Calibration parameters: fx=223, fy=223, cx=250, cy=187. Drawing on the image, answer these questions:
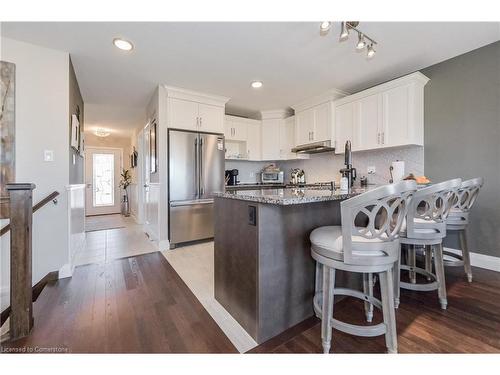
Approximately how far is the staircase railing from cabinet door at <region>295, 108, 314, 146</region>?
12.4 ft

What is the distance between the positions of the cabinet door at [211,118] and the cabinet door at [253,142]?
3.12 ft

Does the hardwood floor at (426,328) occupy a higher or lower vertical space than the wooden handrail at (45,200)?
lower

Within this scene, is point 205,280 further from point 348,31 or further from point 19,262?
point 348,31

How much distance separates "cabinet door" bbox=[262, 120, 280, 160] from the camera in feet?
15.5

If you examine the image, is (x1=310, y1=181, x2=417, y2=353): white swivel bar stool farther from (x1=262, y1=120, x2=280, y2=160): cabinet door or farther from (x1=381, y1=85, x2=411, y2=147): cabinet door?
(x1=262, y1=120, x2=280, y2=160): cabinet door

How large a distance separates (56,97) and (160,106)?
1.24 meters

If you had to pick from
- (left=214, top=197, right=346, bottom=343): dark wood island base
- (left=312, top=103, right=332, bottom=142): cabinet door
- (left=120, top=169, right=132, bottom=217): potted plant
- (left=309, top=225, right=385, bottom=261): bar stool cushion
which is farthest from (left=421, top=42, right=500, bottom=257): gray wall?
(left=120, top=169, right=132, bottom=217): potted plant

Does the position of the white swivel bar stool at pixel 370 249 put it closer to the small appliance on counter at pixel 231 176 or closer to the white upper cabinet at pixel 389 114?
the white upper cabinet at pixel 389 114

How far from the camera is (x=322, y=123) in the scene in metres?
3.87

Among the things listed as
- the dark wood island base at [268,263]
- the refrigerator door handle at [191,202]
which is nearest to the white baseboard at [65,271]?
the refrigerator door handle at [191,202]

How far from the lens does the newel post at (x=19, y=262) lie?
1445 millimetres

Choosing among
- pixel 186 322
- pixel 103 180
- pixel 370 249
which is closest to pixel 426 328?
pixel 370 249

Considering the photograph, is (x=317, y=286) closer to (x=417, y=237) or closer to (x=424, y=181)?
(x=417, y=237)
